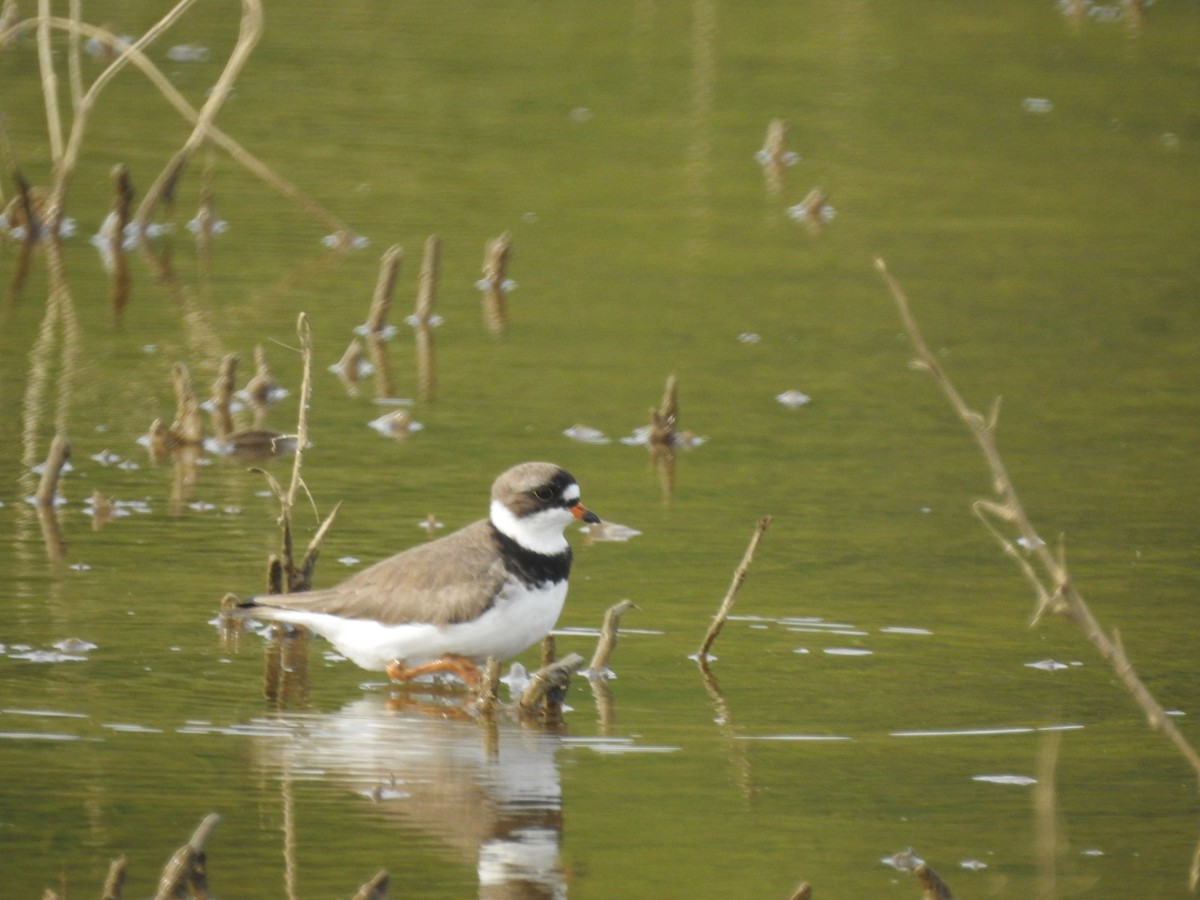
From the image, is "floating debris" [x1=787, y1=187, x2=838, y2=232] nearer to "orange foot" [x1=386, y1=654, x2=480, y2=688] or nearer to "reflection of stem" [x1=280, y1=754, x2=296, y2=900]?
"orange foot" [x1=386, y1=654, x2=480, y2=688]

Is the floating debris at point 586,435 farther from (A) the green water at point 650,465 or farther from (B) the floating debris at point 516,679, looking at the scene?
(B) the floating debris at point 516,679

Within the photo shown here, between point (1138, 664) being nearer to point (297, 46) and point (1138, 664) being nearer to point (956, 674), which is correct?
point (956, 674)

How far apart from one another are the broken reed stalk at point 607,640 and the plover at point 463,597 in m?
0.20

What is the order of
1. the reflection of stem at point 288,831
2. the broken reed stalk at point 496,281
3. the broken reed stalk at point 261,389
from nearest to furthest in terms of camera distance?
the reflection of stem at point 288,831, the broken reed stalk at point 261,389, the broken reed stalk at point 496,281

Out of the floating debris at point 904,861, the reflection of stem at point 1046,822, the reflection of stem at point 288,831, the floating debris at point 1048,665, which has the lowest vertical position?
the floating debris at point 1048,665

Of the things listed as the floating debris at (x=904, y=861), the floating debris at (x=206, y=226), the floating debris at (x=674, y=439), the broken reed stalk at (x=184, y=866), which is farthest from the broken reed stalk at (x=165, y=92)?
the broken reed stalk at (x=184, y=866)

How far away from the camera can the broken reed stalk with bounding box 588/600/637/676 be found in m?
7.86

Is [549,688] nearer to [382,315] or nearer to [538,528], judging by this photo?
[538,528]

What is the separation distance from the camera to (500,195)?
1755 cm

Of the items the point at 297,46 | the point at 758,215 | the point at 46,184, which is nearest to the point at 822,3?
the point at 297,46

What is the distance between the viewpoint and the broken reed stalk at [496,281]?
1433 centimetres

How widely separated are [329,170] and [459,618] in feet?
35.4

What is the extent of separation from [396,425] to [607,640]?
4.08 metres

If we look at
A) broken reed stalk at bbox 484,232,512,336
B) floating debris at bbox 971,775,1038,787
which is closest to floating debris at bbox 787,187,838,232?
broken reed stalk at bbox 484,232,512,336
